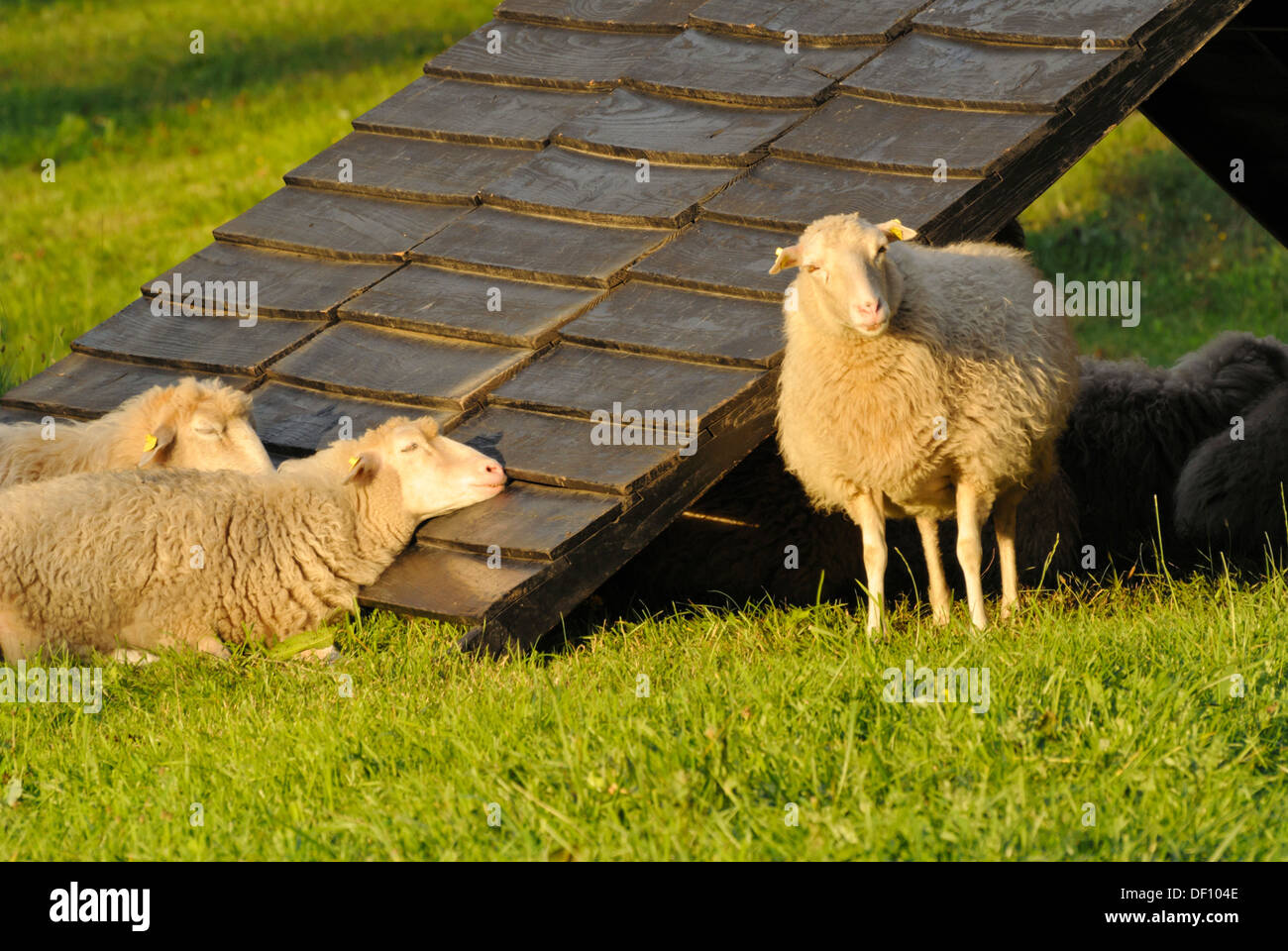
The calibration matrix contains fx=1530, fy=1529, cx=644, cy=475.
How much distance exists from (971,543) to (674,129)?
7.49ft

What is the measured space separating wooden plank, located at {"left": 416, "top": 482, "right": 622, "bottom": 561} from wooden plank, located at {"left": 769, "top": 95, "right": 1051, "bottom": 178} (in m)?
1.71

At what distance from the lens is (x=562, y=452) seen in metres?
5.37

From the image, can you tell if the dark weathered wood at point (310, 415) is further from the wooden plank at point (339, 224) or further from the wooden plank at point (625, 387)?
A: the wooden plank at point (339, 224)

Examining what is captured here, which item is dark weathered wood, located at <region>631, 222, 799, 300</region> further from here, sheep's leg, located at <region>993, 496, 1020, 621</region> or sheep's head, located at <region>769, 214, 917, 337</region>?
sheep's leg, located at <region>993, 496, 1020, 621</region>

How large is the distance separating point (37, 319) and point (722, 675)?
7.40m

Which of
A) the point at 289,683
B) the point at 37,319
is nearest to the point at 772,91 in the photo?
the point at 289,683

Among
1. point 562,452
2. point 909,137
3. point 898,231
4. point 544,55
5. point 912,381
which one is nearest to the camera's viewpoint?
point 898,231

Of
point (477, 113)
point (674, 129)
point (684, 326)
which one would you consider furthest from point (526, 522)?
point (477, 113)

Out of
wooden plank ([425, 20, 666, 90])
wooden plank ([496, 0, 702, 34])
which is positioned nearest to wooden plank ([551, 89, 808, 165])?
wooden plank ([425, 20, 666, 90])

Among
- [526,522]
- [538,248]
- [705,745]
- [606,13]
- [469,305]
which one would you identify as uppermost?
[606,13]

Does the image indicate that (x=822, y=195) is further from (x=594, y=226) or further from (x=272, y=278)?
(x=272, y=278)

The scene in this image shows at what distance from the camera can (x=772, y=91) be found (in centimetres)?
628

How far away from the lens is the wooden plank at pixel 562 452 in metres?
5.13

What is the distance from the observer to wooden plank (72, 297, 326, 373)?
631cm
